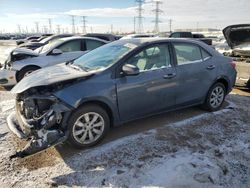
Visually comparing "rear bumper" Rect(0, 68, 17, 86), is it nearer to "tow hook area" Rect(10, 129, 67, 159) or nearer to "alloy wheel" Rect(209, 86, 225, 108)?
"tow hook area" Rect(10, 129, 67, 159)

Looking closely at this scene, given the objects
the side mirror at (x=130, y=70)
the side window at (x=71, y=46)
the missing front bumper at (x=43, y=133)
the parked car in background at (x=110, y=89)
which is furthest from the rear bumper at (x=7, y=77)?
the side mirror at (x=130, y=70)

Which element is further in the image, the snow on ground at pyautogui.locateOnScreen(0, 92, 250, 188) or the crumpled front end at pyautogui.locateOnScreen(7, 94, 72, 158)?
the crumpled front end at pyautogui.locateOnScreen(7, 94, 72, 158)

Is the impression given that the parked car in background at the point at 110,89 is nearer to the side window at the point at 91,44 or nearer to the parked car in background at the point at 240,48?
the parked car in background at the point at 240,48

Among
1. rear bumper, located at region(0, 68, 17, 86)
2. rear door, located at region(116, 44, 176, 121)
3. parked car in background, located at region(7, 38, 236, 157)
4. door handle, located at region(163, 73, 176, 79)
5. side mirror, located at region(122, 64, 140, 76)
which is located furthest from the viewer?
rear bumper, located at region(0, 68, 17, 86)

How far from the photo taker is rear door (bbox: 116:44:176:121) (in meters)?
4.10

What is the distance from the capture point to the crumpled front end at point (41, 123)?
3408 mm

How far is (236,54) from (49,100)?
6387mm

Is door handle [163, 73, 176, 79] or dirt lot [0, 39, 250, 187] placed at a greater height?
door handle [163, 73, 176, 79]

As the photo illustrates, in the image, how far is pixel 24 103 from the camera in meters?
3.73

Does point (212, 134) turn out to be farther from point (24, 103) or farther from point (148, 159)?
point (24, 103)

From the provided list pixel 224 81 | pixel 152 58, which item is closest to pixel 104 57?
pixel 152 58

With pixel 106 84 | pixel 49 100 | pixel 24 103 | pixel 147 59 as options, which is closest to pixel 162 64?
pixel 147 59

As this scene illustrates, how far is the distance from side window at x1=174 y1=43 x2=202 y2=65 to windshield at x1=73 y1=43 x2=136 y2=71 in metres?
0.91

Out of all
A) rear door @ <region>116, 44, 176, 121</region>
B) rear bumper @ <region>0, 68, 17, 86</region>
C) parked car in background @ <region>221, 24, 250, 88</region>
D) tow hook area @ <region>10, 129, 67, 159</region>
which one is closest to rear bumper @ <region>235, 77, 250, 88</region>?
parked car in background @ <region>221, 24, 250, 88</region>
